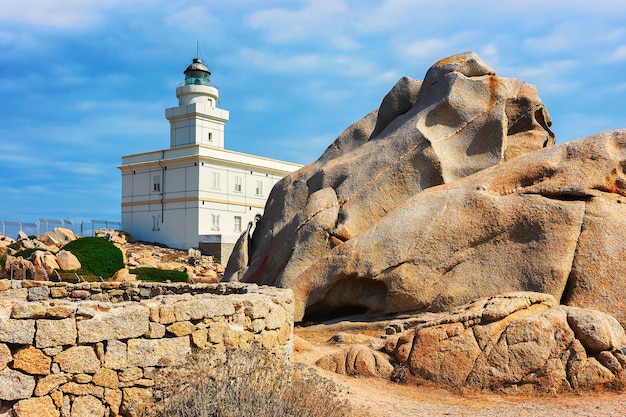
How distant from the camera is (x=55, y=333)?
6156 millimetres

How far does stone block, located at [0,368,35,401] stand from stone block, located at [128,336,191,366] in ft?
3.00

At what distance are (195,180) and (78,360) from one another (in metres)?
36.5

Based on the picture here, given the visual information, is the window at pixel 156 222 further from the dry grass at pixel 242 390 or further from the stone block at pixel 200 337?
the dry grass at pixel 242 390

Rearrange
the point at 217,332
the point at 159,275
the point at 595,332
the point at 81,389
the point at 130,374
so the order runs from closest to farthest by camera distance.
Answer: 1. the point at 81,389
2. the point at 130,374
3. the point at 217,332
4. the point at 595,332
5. the point at 159,275

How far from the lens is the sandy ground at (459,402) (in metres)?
7.27

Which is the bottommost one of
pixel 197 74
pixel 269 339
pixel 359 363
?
pixel 359 363

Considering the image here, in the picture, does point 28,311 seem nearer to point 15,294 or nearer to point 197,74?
point 15,294

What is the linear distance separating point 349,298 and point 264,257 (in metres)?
3.00

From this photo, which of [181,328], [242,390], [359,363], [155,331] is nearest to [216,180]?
[359,363]

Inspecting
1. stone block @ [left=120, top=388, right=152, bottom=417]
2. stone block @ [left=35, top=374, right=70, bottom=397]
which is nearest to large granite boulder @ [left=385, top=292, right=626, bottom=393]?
stone block @ [left=120, top=388, right=152, bottom=417]

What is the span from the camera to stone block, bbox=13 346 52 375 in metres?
6.00

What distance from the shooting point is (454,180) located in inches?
559

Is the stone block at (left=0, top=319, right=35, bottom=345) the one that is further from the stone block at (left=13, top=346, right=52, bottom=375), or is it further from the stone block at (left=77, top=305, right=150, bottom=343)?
the stone block at (left=77, top=305, right=150, bottom=343)

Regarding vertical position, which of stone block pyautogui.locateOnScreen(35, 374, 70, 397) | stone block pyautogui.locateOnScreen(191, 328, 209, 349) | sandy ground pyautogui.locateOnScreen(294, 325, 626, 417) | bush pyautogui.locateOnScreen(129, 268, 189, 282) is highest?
bush pyautogui.locateOnScreen(129, 268, 189, 282)
